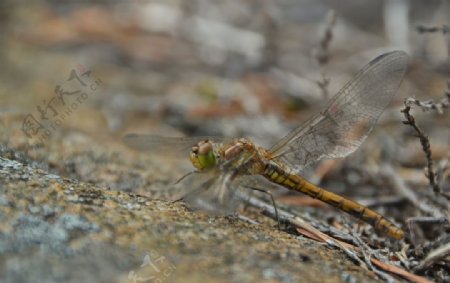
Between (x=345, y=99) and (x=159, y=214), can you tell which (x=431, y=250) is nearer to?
(x=345, y=99)

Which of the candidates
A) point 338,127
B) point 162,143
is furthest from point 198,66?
point 338,127

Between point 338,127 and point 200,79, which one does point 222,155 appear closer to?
point 338,127

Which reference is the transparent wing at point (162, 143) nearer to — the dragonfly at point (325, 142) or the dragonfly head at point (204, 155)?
the dragonfly at point (325, 142)

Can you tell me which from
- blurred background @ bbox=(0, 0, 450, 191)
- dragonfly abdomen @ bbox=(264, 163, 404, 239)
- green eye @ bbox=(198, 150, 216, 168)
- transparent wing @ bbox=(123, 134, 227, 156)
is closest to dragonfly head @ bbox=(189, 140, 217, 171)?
green eye @ bbox=(198, 150, 216, 168)

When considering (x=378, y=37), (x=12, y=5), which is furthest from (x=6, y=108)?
(x=378, y=37)

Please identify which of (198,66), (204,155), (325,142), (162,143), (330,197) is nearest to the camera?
(204,155)

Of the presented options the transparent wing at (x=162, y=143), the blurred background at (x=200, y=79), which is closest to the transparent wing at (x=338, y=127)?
the blurred background at (x=200, y=79)

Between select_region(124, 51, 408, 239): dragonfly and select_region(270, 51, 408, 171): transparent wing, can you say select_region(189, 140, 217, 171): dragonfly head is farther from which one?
select_region(270, 51, 408, 171): transparent wing
